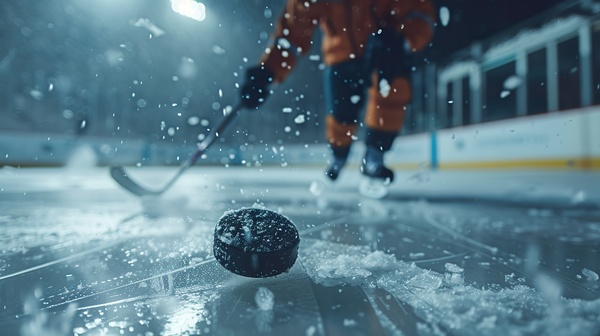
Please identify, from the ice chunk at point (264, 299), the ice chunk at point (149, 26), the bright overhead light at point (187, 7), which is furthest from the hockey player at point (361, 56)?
the ice chunk at point (149, 26)

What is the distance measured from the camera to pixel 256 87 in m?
1.79

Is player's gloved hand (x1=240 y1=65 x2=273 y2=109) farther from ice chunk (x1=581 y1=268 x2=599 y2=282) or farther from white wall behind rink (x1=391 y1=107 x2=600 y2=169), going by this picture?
white wall behind rink (x1=391 y1=107 x2=600 y2=169)

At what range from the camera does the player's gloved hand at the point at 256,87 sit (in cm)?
178

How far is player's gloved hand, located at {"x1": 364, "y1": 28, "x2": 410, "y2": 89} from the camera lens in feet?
5.80

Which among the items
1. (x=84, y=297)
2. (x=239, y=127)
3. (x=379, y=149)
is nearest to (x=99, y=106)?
(x=239, y=127)

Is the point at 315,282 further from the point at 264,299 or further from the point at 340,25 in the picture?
the point at 340,25

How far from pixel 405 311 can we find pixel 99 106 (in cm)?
840

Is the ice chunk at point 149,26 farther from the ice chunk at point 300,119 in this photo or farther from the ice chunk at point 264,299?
the ice chunk at point 300,119

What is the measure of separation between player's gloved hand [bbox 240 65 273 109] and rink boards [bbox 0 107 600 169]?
4.32 metres

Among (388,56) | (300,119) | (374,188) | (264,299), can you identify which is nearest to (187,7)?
(388,56)

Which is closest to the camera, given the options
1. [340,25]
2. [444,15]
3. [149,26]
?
[340,25]

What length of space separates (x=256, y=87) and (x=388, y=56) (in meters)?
0.72

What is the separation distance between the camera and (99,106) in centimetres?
737

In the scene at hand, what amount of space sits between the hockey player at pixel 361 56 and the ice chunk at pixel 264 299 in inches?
53.2
